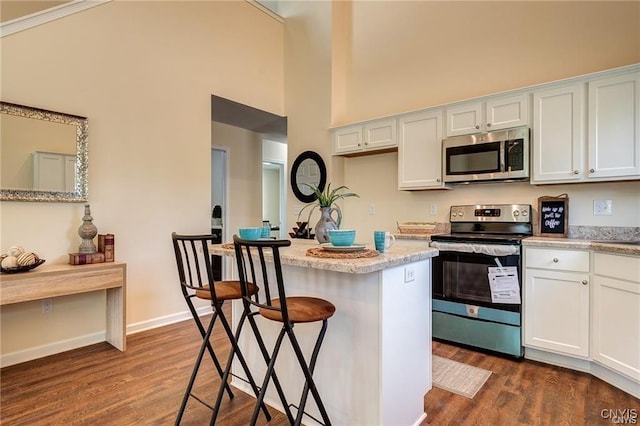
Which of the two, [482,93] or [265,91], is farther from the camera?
[265,91]

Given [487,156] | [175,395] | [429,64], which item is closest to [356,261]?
[175,395]

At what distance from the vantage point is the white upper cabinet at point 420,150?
3.44 m

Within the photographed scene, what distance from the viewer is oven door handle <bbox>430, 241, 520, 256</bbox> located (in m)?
2.69

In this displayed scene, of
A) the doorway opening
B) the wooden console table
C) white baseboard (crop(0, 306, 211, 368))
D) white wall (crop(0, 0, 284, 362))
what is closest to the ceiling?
the doorway opening

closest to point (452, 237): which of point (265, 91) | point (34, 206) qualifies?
point (265, 91)

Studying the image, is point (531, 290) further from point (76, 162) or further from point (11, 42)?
point (11, 42)

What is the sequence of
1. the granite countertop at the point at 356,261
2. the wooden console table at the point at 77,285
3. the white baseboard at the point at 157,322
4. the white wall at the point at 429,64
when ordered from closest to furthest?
1. the granite countertop at the point at 356,261
2. the wooden console table at the point at 77,285
3. the white wall at the point at 429,64
4. the white baseboard at the point at 157,322

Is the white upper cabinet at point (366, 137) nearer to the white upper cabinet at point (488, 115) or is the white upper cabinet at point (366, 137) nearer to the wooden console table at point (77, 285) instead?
the white upper cabinet at point (488, 115)

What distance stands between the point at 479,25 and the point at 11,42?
13.4 feet

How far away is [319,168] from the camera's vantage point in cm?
443

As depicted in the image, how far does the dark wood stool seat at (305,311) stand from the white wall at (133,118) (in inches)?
90.6

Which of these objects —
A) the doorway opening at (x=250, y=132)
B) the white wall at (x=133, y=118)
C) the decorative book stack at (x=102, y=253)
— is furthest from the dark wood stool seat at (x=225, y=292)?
the doorway opening at (x=250, y=132)

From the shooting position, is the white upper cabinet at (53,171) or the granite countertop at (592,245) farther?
the white upper cabinet at (53,171)

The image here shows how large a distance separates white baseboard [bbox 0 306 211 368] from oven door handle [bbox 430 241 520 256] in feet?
9.30
